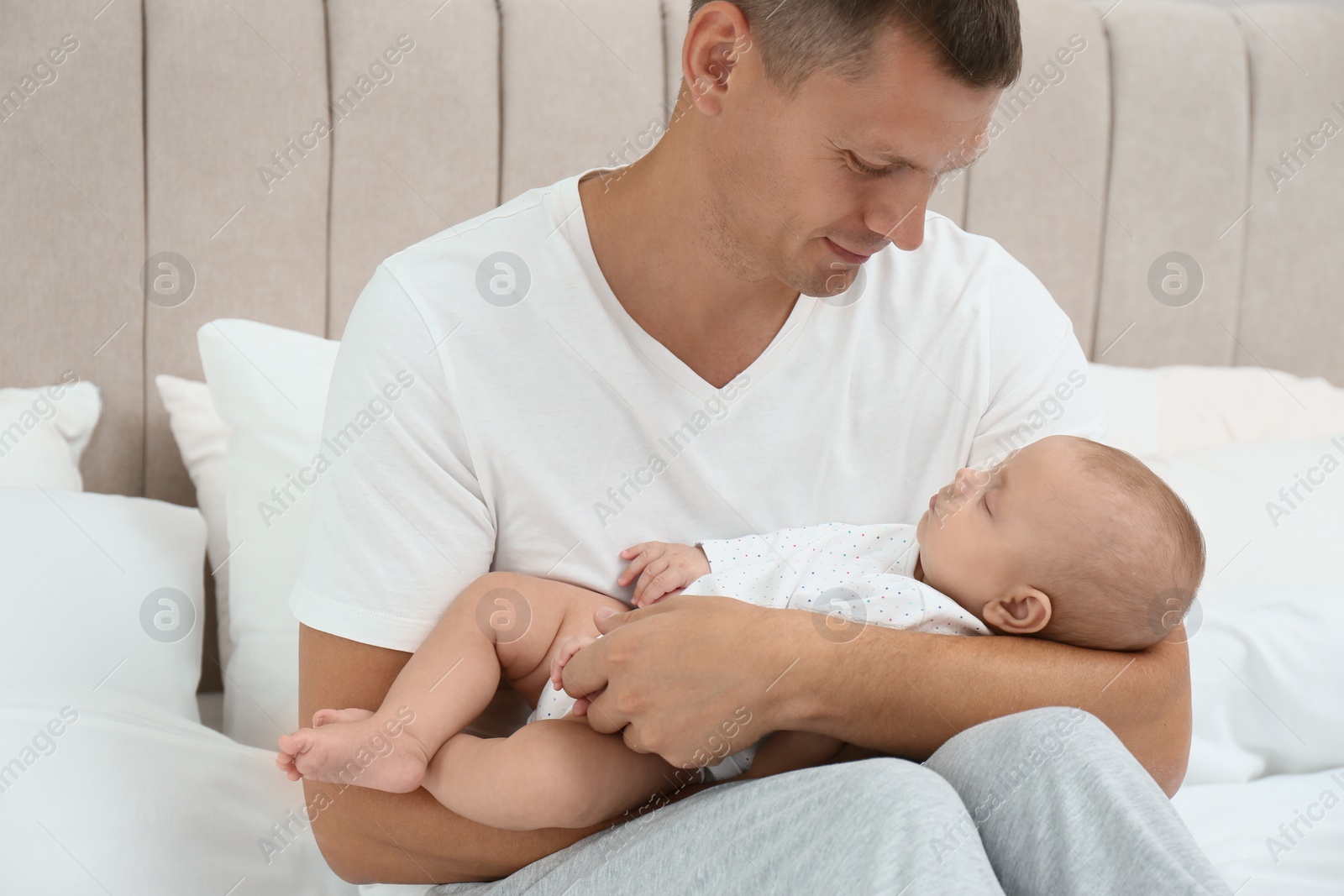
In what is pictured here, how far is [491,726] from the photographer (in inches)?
49.2

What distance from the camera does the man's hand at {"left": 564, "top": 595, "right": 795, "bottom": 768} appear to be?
38.6 inches

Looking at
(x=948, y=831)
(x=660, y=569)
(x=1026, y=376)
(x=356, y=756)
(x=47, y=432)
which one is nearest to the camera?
(x=948, y=831)

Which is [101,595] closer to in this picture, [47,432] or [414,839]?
[47,432]

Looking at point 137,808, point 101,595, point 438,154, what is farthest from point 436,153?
point 137,808

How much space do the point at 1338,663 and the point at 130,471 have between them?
6.13 feet

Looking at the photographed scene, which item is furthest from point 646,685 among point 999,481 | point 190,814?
point 190,814

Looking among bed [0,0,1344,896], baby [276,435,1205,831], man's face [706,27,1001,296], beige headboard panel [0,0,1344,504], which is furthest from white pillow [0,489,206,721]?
man's face [706,27,1001,296]

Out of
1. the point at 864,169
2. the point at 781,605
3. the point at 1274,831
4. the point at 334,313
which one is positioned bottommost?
the point at 1274,831

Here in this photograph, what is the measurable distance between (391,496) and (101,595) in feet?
1.83

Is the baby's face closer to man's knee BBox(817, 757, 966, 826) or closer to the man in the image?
the man

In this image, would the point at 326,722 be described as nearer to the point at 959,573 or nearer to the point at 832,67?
the point at 959,573

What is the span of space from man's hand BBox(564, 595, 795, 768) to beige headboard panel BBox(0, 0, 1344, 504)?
104cm

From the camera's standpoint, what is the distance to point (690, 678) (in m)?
0.98

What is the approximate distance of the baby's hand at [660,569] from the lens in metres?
1.17
